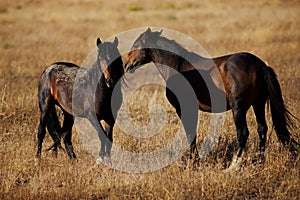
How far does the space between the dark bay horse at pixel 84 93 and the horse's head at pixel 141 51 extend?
0.54ft

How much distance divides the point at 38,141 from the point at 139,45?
2096 millimetres

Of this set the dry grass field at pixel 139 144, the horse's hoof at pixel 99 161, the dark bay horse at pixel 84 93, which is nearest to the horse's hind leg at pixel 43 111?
the dark bay horse at pixel 84 93

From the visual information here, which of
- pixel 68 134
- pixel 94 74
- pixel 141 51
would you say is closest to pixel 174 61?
pixel 141 51

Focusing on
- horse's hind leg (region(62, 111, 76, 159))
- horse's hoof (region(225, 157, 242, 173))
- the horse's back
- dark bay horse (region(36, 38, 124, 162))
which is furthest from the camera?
horse's hind leg (region(62, 111, 76, 159))

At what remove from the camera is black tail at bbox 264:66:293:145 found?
6.00 m

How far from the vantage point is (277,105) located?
6.07 metres

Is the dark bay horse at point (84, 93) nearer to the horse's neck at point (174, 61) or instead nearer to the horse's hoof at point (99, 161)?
the horse's hoof at point (99, 161)

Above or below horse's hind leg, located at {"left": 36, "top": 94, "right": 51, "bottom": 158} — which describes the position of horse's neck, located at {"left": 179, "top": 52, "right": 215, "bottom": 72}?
above

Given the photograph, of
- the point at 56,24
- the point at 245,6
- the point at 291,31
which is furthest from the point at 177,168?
the point at 245,6

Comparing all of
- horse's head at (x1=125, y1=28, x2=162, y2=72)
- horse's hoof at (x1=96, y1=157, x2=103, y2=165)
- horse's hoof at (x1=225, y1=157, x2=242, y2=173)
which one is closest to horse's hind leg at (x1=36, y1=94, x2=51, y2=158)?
horse's hoof at (x1=96, y1=157, x2=103, y2=165)

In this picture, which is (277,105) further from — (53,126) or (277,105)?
(53,126)

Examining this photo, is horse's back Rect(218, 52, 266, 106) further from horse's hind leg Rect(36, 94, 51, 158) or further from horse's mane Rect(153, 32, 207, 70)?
→ horse's hind leg Rect(36, 94, 51, 158)

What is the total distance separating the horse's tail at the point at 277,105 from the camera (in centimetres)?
600

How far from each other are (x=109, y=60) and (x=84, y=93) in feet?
2.32
